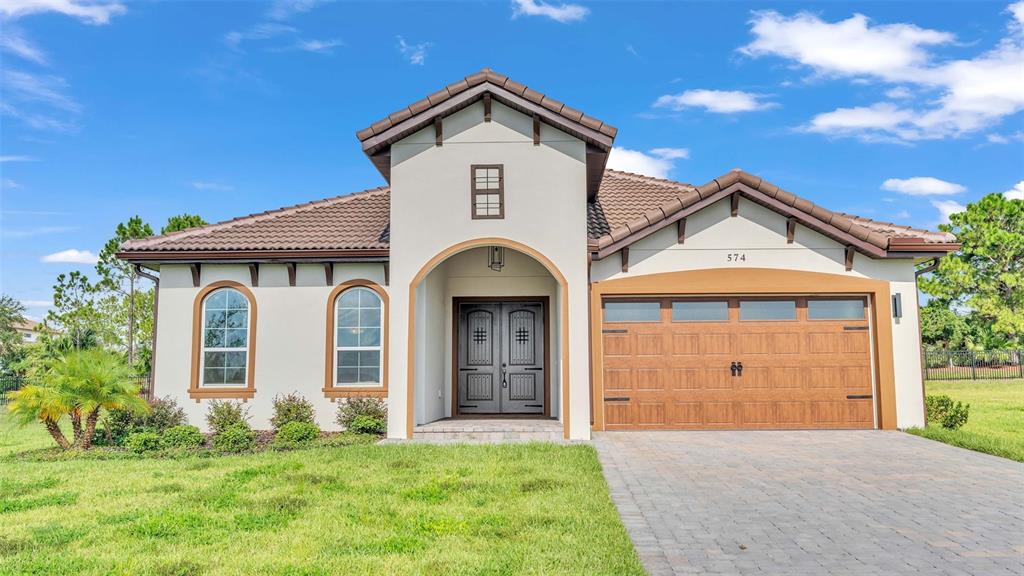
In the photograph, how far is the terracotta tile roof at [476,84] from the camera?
34.5ft

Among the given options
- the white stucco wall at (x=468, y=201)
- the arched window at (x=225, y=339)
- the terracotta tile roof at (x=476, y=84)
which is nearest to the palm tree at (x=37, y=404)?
the arched window at (x=225, y=339)

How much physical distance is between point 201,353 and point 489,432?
5857 millimetres

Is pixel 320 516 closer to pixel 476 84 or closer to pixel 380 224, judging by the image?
pixel 476 84

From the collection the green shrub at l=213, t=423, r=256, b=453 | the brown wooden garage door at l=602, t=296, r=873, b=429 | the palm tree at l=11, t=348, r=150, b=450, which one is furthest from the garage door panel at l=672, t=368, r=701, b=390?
the palm tree at l=11, t=348, r=150, b=450

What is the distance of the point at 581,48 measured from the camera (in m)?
14.1

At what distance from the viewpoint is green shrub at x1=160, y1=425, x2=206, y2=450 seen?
1027 cm

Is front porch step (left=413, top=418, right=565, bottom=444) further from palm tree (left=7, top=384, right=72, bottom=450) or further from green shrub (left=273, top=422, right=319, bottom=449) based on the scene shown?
palm tree (left=7, top=384, right=72, bottom=450)

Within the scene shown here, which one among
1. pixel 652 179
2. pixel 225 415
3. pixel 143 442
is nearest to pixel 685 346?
pixel 652 179

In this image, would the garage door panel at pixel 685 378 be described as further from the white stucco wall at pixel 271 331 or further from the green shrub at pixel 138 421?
the green shrub at pixel 138 421

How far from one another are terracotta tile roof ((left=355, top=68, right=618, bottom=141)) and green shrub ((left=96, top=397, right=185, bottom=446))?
20.4ft

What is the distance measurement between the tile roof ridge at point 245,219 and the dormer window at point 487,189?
4.82 metres

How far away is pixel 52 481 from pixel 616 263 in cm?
908

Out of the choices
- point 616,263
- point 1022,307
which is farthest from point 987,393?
point 616,263

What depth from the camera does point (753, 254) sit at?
1161 centimetres
